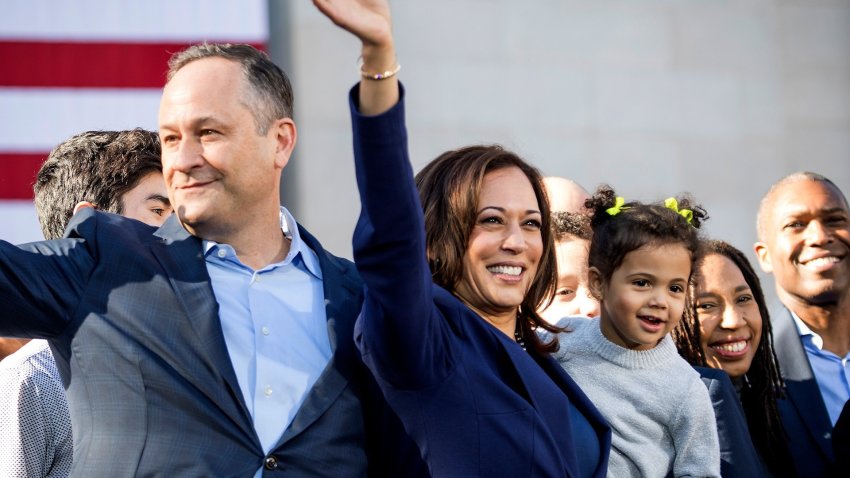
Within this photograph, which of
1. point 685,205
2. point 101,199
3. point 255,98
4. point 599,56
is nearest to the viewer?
point 255,98

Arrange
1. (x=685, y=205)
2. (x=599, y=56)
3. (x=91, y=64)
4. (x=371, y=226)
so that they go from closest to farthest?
(x=371, y=226) < (x=685, y=205) < (x=91, y=64) < (x=599, y=56)

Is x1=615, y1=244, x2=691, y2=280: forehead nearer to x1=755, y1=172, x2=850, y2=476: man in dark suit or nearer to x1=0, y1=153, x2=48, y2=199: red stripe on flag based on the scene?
x1=755, y1=172, x2=850, y2=476: man in dark suit

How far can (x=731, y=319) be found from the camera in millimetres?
4043

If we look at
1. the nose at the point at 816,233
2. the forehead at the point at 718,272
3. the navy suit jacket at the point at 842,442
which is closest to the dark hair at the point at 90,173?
the forehead at the point at 718,272

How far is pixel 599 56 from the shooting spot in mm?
6227

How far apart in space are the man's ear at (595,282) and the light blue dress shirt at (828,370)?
127cm

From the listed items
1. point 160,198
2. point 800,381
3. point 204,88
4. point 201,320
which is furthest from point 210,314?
point 800,381

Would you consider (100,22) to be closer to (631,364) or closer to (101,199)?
(101,199)

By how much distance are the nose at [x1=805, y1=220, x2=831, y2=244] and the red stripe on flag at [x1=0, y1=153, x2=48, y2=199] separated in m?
3.31

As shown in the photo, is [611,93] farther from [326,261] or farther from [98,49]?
[326,261]

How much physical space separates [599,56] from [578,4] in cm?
28

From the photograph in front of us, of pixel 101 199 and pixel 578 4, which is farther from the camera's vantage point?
pixel 578 4

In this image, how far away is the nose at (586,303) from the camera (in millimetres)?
3895

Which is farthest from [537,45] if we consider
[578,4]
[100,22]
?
[100,22]
